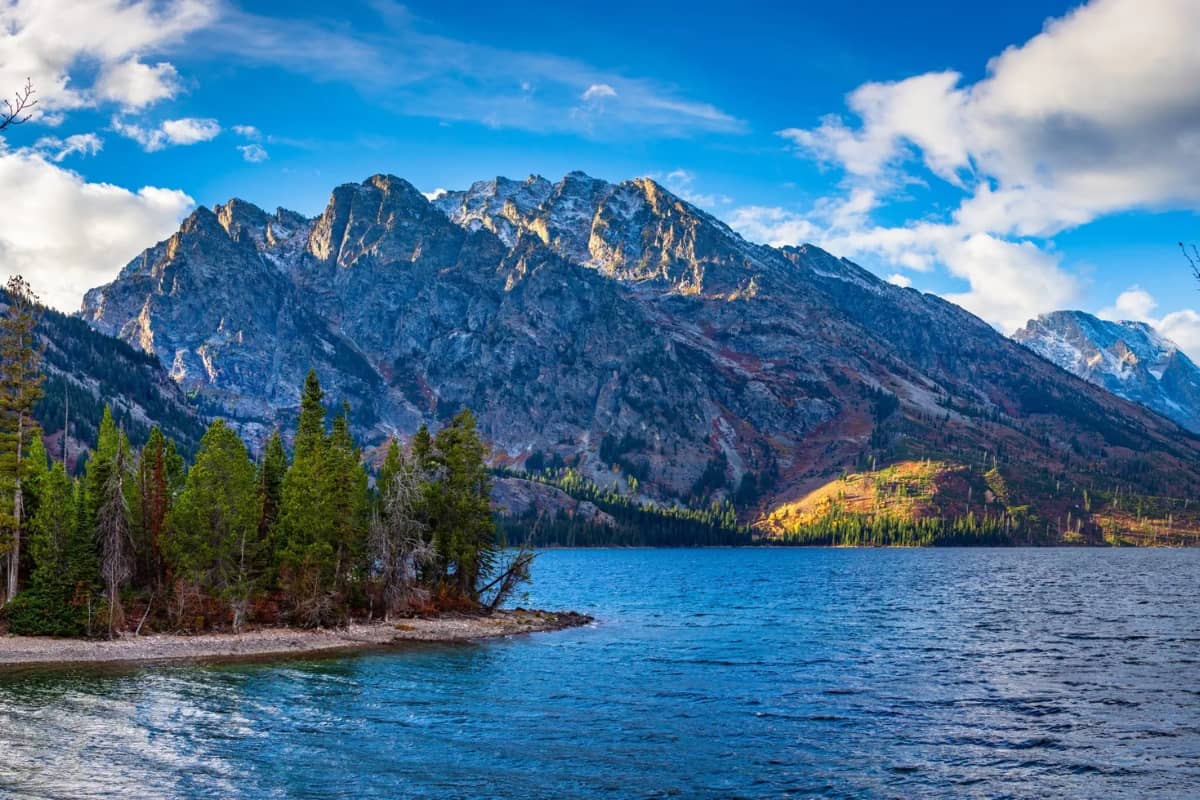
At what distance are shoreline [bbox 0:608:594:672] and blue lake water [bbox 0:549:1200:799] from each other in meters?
5.00

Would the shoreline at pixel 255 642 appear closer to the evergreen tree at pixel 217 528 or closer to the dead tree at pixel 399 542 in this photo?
the dead tree at pixel 399 542

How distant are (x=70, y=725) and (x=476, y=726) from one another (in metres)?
22.0

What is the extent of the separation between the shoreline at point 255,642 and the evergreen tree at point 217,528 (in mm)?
5210

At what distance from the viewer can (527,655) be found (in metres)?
80.0

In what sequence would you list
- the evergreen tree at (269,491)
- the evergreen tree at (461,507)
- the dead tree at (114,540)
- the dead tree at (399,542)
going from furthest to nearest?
1. the evergreen tree at (461,507)
2. the evergreen tree at (269,491)
3. the dead tree at (399,542)
4. the dead tree at (114,540)

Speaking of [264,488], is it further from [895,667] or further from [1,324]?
[895,667]

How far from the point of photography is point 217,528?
85.2 m

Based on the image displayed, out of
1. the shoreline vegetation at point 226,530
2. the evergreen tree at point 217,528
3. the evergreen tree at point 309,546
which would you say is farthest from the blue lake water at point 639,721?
the evergreen tree at point 217,528

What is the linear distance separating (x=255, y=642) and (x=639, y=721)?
41.3 metres

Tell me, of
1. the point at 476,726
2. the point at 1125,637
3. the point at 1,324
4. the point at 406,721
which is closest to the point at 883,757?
the point at 476,726

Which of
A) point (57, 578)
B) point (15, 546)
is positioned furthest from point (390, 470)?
point (15, 546)

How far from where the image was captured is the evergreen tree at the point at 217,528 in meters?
84.0

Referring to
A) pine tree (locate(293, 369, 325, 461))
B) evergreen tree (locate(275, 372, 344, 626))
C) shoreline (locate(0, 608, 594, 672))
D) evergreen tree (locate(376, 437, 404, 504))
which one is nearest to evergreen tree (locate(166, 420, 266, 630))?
evergreen tree (locate(275, 372, 344, 626))

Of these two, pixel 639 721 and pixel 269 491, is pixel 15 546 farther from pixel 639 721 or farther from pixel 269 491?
pixel 639 721
